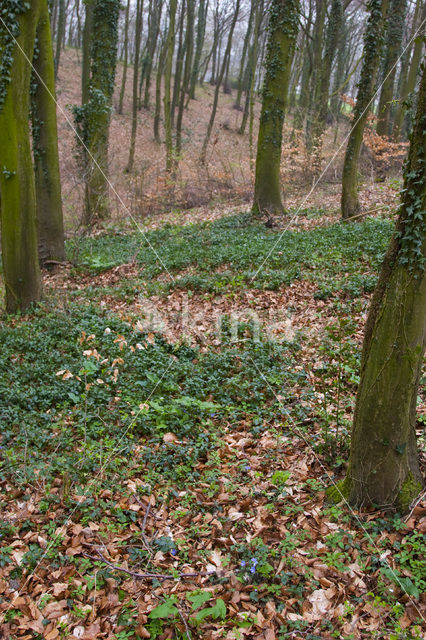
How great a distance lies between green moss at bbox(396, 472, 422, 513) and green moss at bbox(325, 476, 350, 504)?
1.20 feet

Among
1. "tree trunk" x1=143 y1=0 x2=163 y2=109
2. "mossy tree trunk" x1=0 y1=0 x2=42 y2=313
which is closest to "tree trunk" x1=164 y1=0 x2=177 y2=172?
"mossy tree trunk" x1=0 y1=0 x2=42 y2=313

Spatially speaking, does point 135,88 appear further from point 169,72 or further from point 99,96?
point 99,96

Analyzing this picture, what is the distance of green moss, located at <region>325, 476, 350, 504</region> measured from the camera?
3391 mm

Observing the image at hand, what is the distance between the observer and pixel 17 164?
6910mm

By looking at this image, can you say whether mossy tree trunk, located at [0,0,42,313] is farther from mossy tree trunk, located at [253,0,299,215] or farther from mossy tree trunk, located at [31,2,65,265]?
mossy tree trunk, located at [253,0,299,215]

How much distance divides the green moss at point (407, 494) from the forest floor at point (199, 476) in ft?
0.28

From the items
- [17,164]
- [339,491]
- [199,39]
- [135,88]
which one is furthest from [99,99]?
[199,39]

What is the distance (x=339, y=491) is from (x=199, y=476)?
1.20 m

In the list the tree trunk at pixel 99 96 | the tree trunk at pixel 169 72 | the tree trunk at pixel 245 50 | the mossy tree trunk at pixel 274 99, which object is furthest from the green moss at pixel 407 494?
the tree trunk at pixel 245 50

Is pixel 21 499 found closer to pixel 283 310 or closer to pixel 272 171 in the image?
pixel 283 310

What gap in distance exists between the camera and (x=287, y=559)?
3012 millimetres

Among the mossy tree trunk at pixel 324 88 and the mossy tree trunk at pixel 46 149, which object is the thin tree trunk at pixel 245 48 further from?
the mossy tree trunk at pixel 46 149

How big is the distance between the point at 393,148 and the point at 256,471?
1604cm

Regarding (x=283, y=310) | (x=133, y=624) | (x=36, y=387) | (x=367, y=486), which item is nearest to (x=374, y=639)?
(x=367, y=486)
